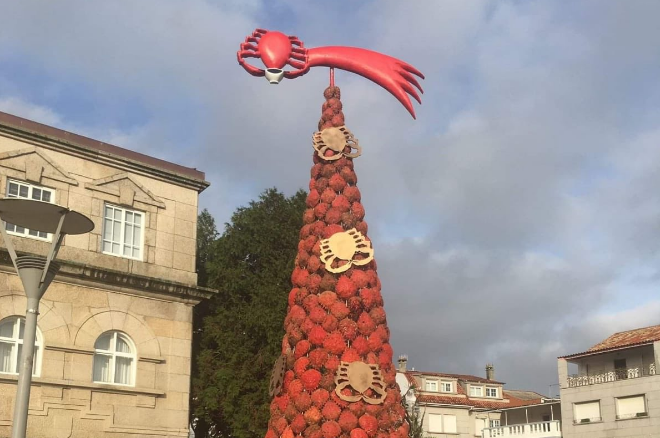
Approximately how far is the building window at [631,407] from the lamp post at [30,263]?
36.3 meters

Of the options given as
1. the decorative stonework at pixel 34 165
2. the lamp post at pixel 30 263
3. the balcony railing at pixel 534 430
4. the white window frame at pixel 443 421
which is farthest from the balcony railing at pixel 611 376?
the lamp post at pixel 30 263

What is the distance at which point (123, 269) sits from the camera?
2195 cm

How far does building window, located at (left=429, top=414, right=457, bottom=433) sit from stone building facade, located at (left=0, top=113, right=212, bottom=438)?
31.5 metres

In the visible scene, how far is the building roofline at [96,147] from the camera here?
21031 mm

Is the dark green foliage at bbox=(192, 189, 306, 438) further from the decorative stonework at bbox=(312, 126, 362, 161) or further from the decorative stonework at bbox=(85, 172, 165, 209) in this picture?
the decorative stonework at bbox=(312, 126, 362, 161)

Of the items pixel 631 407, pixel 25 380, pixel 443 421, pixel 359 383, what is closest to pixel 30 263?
pixel 25 380

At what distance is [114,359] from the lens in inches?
838

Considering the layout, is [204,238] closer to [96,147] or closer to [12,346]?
[96,147]

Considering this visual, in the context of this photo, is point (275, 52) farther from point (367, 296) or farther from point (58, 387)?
point (58, 387)

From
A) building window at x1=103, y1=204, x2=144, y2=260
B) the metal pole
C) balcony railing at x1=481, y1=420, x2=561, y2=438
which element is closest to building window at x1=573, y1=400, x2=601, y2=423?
balcony railing at x1=481, y1=420, x2=561, y2=438

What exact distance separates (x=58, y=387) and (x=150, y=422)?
2.70 m

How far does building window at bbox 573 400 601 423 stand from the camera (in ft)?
145

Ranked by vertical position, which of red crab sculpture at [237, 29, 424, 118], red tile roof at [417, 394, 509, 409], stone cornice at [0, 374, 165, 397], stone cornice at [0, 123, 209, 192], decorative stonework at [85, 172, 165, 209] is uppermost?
red crab sculpture at [237, 29, 424, 118]

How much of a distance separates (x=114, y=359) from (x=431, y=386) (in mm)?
34895
